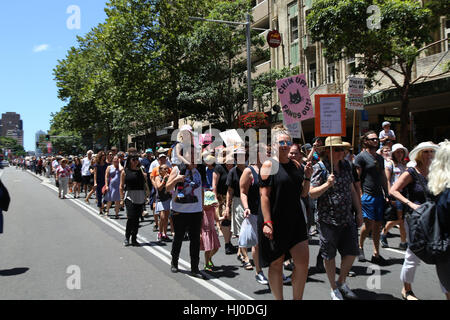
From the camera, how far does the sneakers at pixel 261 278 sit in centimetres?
557

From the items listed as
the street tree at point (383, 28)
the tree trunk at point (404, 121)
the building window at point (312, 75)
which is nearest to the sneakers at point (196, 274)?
the tree trunk at point (404, 121)

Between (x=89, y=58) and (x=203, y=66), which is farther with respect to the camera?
(x=89, y=58)

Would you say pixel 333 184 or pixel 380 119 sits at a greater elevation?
pixel 380 119

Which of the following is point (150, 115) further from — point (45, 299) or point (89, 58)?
point (45, 299)

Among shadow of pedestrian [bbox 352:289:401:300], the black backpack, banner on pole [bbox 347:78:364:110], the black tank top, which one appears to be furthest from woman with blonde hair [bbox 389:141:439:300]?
banner on pole [bbox 347:78:364:110]

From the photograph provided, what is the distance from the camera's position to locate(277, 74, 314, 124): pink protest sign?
26.4ft

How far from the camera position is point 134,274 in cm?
613

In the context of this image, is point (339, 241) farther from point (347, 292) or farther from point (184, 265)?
point (184, 265)

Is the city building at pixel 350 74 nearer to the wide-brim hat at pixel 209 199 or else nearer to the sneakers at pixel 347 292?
the wide-brim hat at pixel 209 199

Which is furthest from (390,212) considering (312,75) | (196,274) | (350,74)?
(312,75)

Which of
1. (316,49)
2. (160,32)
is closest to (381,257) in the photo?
(316,49)

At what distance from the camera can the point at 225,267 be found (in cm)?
660

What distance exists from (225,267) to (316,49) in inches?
798

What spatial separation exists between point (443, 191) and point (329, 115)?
3014 mm
